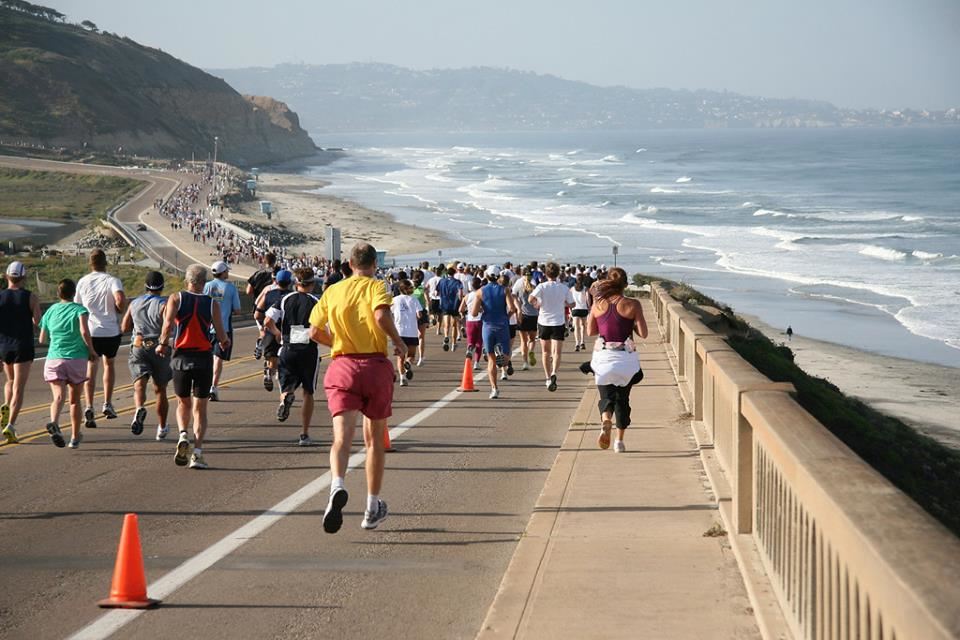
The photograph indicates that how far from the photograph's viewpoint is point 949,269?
6009 cm

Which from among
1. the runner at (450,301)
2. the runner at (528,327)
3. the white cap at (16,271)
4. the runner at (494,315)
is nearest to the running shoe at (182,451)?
the white cap at (16,271)

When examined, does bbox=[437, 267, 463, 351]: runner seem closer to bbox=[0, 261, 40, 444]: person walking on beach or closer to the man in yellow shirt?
bbox=[0, 261, 40, 444]: person walking on beach

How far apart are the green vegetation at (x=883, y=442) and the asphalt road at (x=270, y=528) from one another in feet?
16.3

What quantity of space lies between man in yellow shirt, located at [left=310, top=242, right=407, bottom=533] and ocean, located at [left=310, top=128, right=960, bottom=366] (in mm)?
32741

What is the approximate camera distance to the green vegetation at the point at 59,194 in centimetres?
9981

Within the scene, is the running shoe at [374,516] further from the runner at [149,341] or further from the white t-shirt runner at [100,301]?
the white t-shirt runner at [100,301]

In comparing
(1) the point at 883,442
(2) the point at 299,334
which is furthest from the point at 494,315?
(1) the point at 883,442

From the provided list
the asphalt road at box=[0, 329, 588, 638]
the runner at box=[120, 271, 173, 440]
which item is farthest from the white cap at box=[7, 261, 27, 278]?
the asphalt road at box=[0, 329, 588, 638]

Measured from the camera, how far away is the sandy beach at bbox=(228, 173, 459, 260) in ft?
263

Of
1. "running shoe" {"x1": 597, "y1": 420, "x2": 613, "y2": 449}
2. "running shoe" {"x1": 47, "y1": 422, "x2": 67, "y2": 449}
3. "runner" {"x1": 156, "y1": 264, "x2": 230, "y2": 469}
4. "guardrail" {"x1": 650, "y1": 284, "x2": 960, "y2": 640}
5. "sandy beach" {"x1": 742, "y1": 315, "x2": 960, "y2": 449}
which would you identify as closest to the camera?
"guardrail" {"x1": 650, "y1": 284, "x2": 960, "y2": 640}

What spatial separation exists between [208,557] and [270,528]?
2.85ft

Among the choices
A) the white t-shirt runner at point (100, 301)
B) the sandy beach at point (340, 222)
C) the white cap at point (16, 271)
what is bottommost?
the white t-shirt runner at point (100, 301)

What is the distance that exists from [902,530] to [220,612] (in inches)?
168

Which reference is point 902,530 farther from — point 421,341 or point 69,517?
point 421,341
